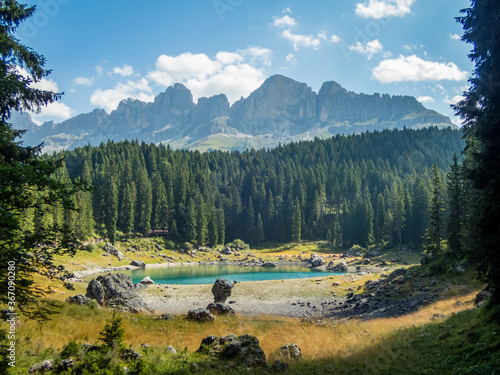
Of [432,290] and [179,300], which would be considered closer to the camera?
[432,290]

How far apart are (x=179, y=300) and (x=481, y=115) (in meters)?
38.6

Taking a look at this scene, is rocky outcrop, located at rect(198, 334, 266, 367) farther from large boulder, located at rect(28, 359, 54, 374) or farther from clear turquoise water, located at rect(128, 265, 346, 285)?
clear turquoise water, located at rect(128, 265, 346, 285)

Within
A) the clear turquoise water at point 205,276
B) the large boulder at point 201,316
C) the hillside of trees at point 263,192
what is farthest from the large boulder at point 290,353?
the hillside of trees at point 263,192

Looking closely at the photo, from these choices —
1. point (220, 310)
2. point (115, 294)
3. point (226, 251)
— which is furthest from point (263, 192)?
point (220, 310)

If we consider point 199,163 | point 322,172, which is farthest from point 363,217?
point 199,163

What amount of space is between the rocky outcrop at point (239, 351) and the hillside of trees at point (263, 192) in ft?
216

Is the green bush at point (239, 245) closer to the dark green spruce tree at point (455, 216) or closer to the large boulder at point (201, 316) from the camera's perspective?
the dark green spruce tree at point (455, 216)

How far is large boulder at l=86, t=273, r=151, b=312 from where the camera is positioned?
3069 centimetres

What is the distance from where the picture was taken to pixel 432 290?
31.2m

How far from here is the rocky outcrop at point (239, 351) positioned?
1124cm

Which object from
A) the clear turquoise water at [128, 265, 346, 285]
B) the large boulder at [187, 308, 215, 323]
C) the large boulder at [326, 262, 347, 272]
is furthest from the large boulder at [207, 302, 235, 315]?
the large boulder at [326, 262, 347, 272]

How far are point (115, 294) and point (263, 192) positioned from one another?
11316cm

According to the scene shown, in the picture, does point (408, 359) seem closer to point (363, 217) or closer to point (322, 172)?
point (363, 217)

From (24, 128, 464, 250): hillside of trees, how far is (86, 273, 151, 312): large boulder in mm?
39789
